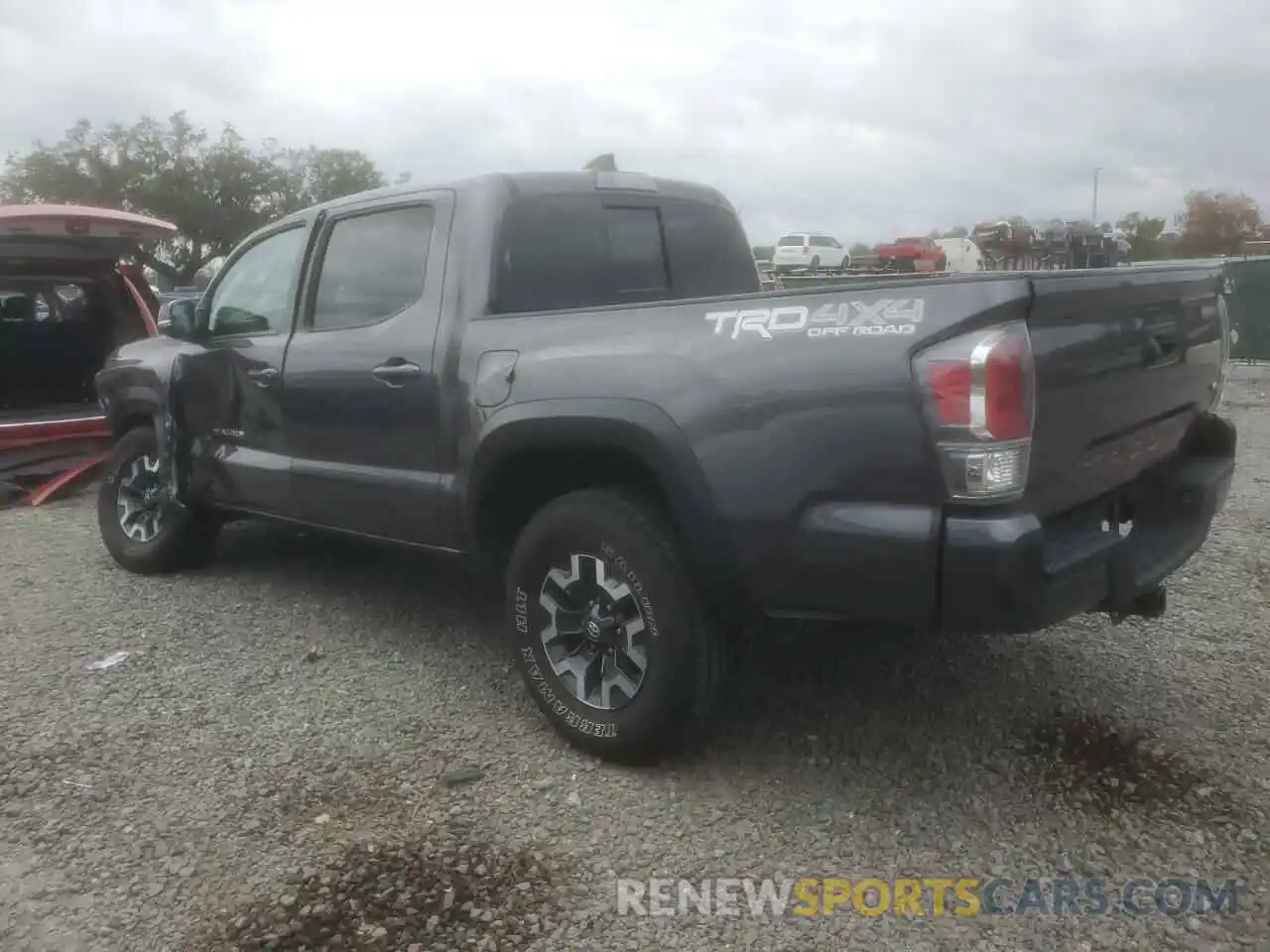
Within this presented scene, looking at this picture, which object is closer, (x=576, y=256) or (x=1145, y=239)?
(x=576, y=256)

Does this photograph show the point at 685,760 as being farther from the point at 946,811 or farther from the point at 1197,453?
the point at 1197,453

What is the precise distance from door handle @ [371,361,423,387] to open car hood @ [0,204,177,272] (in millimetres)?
3650

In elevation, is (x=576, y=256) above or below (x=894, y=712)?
above

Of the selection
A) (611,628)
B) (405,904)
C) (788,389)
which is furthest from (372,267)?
(405,904)

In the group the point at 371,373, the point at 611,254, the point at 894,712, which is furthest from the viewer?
the point at 611,254

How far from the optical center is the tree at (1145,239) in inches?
497

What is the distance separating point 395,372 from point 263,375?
3.37 ft

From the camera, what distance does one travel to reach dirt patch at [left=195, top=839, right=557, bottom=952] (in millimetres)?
2619

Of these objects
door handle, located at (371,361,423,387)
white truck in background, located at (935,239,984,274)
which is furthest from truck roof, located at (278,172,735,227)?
white truck in background, located at (935,239,984,274)

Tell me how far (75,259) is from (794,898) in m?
6.98

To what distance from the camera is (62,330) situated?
27.2 ft

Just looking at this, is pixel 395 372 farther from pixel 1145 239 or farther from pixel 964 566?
pixel 1145 239

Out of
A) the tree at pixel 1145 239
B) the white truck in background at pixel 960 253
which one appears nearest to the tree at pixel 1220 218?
the tree at pixel 1145 239

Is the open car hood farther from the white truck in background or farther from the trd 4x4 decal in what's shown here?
the white truck in background
